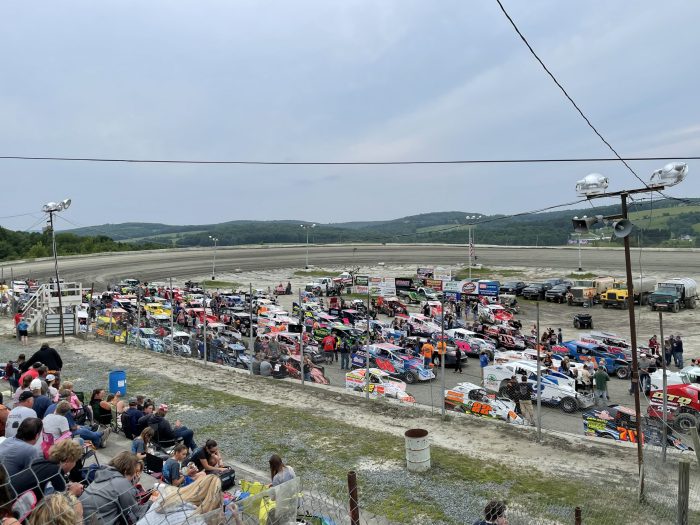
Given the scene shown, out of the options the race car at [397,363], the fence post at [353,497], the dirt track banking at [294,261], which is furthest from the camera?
the dirt track banking at [294,261]

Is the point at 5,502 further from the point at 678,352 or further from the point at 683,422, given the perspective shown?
the point at 678,352

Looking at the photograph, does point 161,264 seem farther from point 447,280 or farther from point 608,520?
point 608,520

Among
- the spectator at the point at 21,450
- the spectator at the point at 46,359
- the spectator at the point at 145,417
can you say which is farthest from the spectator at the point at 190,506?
the spectator at the point at 46,359

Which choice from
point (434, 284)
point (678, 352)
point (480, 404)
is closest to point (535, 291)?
point (434, 284)

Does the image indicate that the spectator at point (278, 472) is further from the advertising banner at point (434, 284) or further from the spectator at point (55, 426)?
the advertising banner at point (434, 284)

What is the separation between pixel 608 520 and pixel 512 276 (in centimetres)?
6548

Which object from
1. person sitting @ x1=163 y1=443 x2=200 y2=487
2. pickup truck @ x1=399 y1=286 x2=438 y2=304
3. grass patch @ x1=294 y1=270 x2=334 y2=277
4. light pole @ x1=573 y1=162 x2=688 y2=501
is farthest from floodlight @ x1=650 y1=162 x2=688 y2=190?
grass patch @ x1=294 y1=270 x2=334 y2=277

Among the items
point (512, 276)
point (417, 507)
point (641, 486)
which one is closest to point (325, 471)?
point (417, 507)

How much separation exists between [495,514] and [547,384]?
42.8 feet

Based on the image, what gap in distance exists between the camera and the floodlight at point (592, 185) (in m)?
9.91

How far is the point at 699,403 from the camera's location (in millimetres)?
16672

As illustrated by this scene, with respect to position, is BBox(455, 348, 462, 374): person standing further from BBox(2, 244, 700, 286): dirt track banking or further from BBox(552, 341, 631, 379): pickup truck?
BBox(2, 244, 700, 286): dirt track banking

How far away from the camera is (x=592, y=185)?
9984mm

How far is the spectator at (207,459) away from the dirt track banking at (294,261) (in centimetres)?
7141
